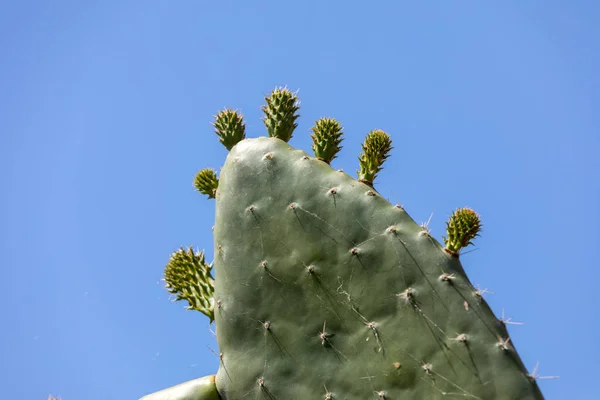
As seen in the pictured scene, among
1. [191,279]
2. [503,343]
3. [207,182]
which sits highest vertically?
[207,182]

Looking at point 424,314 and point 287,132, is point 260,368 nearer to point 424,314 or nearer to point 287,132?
point 424,314

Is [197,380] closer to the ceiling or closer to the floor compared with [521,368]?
closer to the ceiling

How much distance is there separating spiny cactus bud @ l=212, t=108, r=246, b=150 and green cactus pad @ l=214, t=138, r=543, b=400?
26 centimetres

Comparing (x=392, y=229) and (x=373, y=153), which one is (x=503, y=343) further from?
(x=373, y=153)

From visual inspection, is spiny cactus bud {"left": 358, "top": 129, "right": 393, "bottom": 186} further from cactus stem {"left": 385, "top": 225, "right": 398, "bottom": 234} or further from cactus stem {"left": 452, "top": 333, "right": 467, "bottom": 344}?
cactus stem {"left": 452, "top": 333, "right": 467, "bottom": 344}

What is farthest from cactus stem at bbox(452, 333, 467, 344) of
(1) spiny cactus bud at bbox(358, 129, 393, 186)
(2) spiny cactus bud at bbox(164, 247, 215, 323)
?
(2) spiny cactus bud at bbox(164, 247, 215, 323)

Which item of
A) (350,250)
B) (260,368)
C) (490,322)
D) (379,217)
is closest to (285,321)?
(260,368)

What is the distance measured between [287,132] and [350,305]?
0.93 metres

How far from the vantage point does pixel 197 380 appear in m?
2.81

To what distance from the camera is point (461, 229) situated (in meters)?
2.67

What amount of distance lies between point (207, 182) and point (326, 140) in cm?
70

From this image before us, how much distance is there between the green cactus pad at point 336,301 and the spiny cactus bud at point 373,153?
0.56 feet

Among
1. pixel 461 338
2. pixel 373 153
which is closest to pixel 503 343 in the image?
pixel 461 338

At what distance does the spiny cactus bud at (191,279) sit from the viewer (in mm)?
3033
